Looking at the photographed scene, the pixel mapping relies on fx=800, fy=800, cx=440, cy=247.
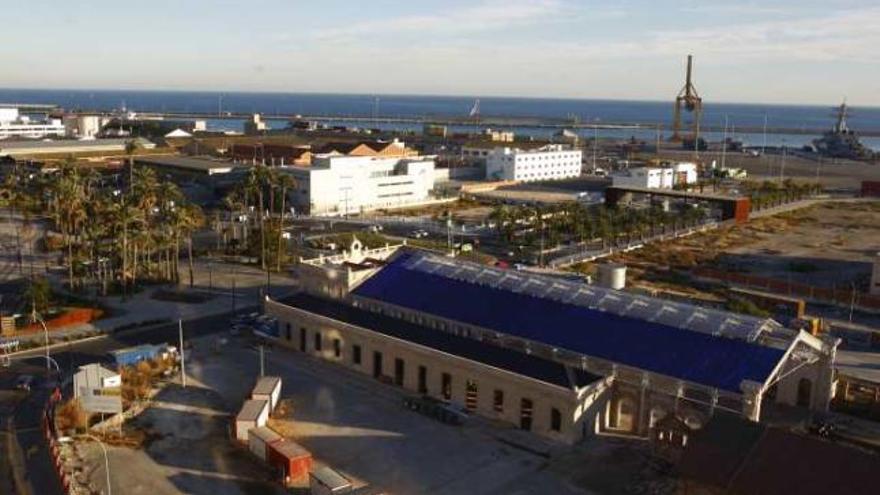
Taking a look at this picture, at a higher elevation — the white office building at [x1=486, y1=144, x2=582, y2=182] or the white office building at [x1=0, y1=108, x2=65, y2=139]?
the white office building at [x1=0, y1=108, x2=65, y2=139]

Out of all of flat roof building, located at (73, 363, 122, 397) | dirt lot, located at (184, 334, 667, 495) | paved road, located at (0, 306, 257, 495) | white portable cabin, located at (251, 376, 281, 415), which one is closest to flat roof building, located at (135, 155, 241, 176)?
paved road, located at (0, 306, 257, 495)

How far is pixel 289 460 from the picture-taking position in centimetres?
3272

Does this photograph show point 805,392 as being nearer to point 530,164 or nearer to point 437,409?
point 437,409

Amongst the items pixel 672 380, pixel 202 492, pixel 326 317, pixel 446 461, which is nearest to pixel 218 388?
pixel 326 317

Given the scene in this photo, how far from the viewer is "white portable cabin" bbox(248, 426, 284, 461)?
3450 cm

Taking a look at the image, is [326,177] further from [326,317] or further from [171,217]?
[326,317]

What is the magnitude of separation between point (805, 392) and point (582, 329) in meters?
11.3

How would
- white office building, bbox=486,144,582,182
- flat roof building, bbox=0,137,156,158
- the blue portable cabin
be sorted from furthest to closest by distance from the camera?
white office building, bbox=486,144,582,182 → flat roof building, bbox=0,137,156,158 → the blue portable cabin

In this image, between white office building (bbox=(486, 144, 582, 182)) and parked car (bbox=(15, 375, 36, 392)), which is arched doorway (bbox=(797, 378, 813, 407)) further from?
white office building (bbox=(486, 144, 582, 182))

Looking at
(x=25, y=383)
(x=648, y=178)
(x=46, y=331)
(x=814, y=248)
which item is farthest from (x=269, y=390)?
(x=648, y=178)

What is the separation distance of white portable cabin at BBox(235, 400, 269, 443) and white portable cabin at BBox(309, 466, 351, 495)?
5433mm

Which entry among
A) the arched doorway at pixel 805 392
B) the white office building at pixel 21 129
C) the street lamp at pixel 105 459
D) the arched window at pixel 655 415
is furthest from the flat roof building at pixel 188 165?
the arched doorway at pixel 805 392

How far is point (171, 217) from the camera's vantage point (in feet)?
219

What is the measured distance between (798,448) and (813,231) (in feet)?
269
